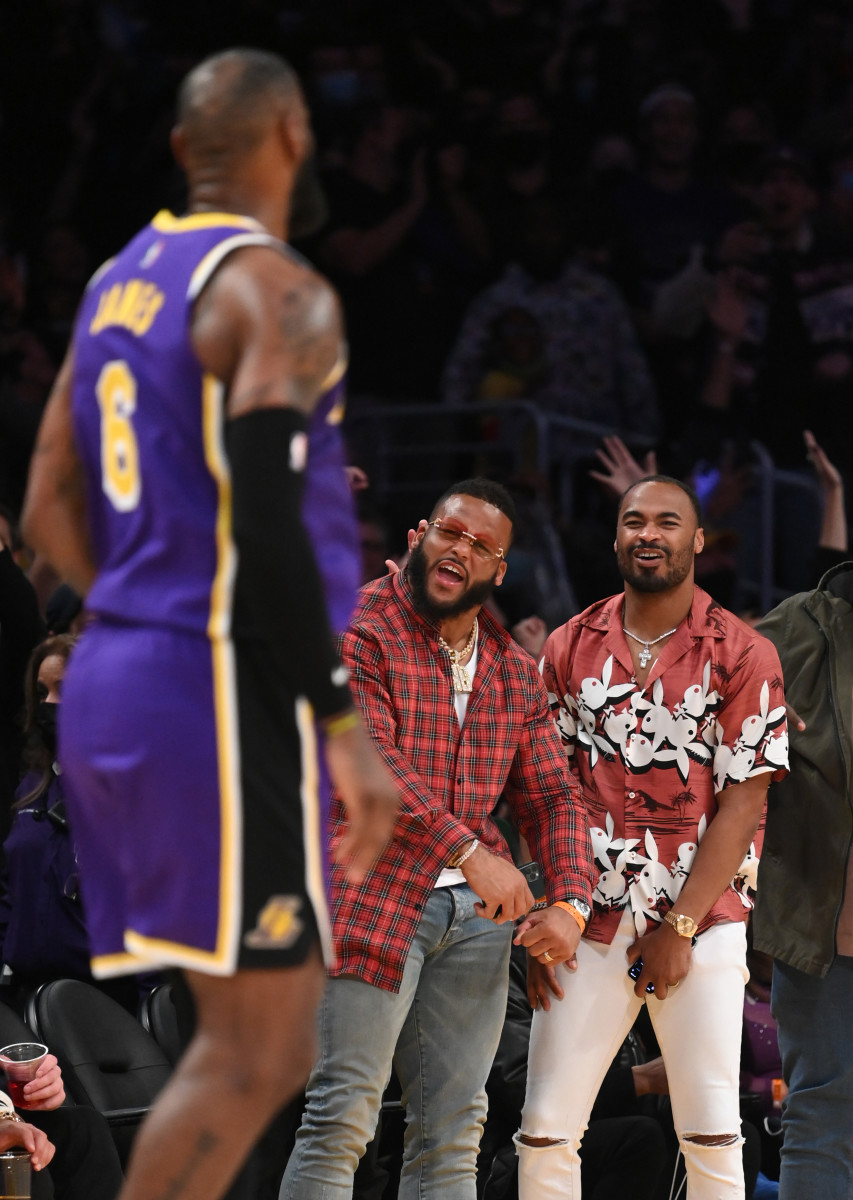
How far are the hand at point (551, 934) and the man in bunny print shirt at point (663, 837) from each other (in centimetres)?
9

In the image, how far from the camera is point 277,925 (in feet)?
7.23

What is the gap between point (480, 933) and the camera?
3.92m

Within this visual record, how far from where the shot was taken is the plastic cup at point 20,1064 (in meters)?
3.85

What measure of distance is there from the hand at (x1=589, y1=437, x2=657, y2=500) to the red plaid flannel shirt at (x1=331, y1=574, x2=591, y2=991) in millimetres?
1988

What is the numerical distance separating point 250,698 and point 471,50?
7.92 metres

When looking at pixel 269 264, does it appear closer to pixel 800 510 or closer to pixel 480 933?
pixel 480 933

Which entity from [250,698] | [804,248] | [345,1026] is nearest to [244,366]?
[250,698]

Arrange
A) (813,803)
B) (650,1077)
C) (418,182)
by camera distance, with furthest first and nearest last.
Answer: (418,182), (650,1077), (813,803)

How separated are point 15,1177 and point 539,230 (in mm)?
5714

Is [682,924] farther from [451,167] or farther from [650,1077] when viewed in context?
[451,167]

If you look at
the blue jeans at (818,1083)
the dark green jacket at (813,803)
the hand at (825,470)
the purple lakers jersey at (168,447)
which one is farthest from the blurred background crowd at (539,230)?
the purple lakers jersey at (168,447)

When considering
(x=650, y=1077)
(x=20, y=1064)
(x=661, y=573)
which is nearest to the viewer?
(x=20, y=1064)

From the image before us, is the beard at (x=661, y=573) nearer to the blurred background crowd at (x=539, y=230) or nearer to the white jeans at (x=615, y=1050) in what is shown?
the white jeans at (x=615, y=1050)

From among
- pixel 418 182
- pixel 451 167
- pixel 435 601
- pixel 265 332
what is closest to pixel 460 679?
pixel 435 601
